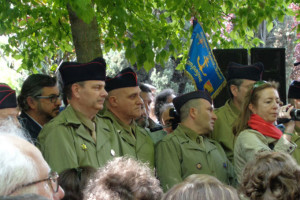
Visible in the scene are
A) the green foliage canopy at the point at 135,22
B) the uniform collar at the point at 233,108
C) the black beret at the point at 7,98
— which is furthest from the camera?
the green foliage canopy at the point at 135,22

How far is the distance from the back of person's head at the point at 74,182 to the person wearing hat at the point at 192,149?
1.77 meters

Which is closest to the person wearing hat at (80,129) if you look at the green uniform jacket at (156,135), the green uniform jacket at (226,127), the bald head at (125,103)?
the bald head at (125,103)

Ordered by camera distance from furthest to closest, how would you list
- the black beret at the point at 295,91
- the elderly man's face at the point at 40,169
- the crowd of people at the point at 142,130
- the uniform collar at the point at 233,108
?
the black beret at the point at 295,91, the uniform collar at the point at 233,108, the crowd of people at the point at 142,130, the elderly man's face at the point at 40,169

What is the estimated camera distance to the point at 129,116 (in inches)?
202

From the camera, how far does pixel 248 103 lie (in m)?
4.97

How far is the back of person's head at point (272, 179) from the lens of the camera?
285 cm

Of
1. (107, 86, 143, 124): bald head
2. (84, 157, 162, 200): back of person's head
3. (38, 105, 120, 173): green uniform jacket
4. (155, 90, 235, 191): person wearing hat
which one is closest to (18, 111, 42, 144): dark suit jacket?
(38, 105, 120, 173): green uniform jacket

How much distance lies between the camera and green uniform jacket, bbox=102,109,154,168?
4824 mm

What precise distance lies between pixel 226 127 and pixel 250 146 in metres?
1.10

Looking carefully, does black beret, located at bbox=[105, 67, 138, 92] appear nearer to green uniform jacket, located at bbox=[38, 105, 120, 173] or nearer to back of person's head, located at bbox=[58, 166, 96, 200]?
green uniform jacket, located at bbox=[38, 105, 120, 173]

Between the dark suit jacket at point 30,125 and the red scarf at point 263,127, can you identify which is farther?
the dark suit jacket at point 30,125

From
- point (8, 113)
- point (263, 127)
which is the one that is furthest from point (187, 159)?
point (8, 113)

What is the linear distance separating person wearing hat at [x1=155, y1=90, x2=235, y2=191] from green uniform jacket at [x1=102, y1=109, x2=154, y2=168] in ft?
0.30

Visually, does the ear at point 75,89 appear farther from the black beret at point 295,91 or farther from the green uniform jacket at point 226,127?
the black beret at point 295,91
